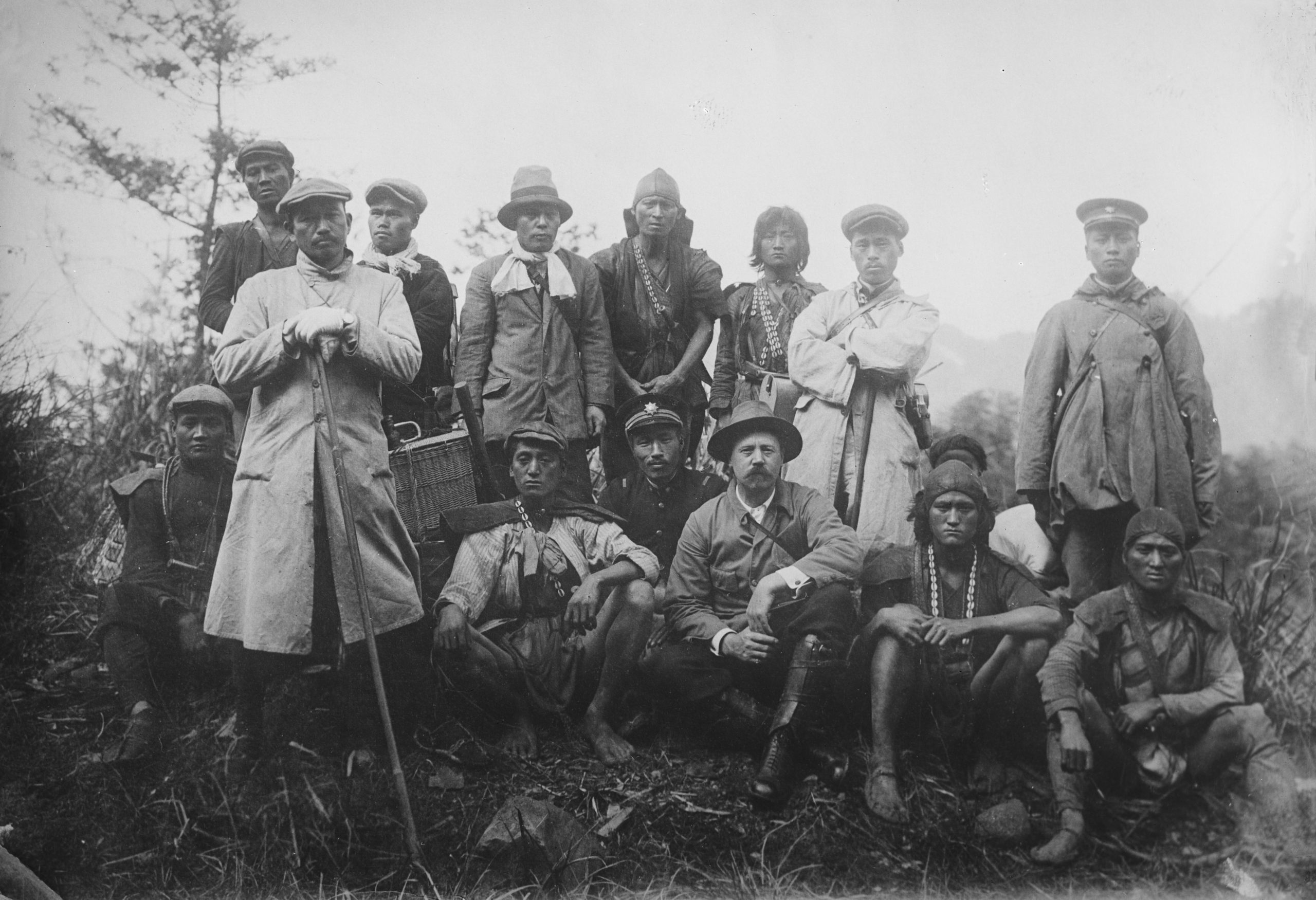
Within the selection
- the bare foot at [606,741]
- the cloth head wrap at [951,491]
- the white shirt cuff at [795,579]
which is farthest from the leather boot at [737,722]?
the cloth head wrap at [951,491]

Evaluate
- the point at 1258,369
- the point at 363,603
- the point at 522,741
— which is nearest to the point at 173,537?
the point at 363,603

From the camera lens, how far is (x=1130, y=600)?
3.94 meters

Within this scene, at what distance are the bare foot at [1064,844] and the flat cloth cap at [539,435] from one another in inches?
91.1

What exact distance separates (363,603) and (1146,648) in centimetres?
284

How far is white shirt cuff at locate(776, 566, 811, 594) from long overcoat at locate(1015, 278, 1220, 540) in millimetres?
1028

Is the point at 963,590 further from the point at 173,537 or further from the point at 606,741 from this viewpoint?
the point at 173,537

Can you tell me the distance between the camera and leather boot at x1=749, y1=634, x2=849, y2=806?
388cm

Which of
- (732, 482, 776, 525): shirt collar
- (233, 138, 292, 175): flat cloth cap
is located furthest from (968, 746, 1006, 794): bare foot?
(233, 138, 292, 175): flat cloth cap

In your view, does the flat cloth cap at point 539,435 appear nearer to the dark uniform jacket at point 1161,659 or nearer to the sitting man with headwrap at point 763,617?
the sitting man with headwrap at point 763,617

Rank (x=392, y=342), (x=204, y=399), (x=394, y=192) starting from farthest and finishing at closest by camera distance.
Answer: (x=394, y=192), (x=204, y=399), (x=392, y=342)

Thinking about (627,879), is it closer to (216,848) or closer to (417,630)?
(417,630)

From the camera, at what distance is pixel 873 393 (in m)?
4.47

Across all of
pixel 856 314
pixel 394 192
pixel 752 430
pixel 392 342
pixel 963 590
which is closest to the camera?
pixel 963 590

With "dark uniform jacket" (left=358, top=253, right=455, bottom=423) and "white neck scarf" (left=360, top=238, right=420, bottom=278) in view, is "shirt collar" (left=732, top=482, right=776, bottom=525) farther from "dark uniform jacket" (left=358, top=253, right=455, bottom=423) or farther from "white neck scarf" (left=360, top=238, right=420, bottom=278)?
"white neck scarf" (left=360, top=238, right=420, bottom=278)
